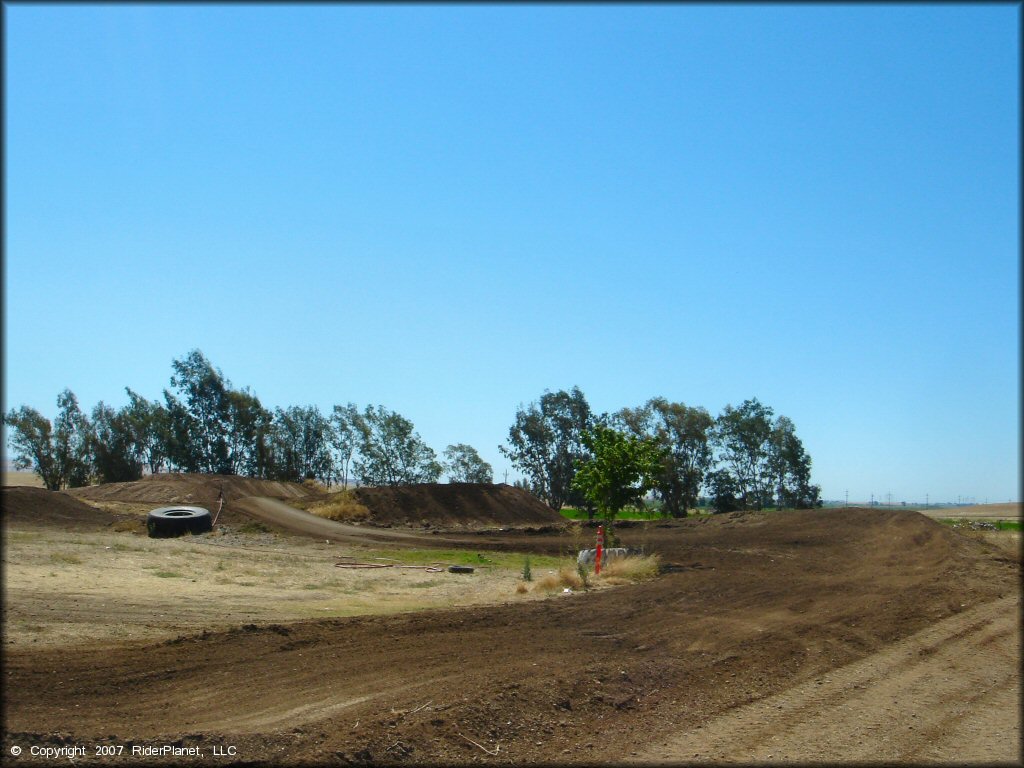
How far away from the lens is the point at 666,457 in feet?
134

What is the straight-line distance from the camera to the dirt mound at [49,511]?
37156 mm

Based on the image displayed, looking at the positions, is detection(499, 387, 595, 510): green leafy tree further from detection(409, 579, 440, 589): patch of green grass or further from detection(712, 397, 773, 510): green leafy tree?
detection(409, 579, 440, 589): patch of green grass

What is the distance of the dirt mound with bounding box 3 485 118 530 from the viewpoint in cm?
3716

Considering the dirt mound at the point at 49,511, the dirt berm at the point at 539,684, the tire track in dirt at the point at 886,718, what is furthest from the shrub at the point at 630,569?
the dirt mound at the point at 49,511

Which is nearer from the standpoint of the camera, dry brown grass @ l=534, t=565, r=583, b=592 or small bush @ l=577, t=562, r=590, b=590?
dry brown grass @ l=534, t=565, r=583, b=592

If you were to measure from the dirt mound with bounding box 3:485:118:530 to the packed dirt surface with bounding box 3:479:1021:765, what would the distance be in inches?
1058

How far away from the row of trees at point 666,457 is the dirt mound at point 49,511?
24962mm

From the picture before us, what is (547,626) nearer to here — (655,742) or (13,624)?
(655,742)

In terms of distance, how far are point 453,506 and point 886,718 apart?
49190 millimetres

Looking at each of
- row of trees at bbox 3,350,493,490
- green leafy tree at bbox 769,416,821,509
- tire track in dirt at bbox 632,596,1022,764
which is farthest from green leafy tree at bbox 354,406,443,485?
tire track in dirt at bbox 632,596,1022,764

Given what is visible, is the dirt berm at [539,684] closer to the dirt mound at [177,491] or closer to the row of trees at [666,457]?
the row of trees at [666,457]

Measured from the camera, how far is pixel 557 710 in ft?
28.7

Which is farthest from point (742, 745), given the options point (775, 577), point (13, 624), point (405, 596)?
point (775, 577)

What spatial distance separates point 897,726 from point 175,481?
2121 inches
